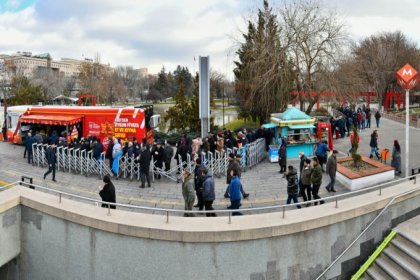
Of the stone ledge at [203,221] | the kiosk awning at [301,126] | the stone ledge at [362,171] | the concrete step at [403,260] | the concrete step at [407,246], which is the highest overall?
the kiosk awning at [301,126]

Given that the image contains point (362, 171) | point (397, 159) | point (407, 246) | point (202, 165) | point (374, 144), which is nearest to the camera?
point (407, 246)

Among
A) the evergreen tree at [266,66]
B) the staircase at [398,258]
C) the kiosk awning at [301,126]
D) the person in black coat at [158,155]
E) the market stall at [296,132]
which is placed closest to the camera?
the staircase at [398,258]

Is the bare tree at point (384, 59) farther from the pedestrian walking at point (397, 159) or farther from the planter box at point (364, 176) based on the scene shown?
the planter box at point (364, 176)

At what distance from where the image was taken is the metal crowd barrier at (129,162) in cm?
1434

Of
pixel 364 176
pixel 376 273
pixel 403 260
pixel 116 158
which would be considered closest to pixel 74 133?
pixel 116 158

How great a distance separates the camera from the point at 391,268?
27.0 feet

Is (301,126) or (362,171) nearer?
(362,171)

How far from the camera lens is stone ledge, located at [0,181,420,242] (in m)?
7.52

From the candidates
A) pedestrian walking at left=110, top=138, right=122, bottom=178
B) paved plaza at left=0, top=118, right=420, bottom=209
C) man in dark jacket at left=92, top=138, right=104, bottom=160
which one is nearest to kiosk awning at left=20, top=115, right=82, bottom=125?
paved plaza at left=0, top=118, right=420, bottom=209

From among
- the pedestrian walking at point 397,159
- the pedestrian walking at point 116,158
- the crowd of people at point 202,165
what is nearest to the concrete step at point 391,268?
the crowd of people at point 202,165

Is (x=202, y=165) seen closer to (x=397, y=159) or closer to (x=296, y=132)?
(x=397, y=159)

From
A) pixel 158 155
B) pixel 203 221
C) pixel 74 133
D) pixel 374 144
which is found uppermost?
pixel 74 133

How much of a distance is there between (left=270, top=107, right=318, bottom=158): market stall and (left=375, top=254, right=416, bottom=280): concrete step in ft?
29.8

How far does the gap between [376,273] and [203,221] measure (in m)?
4.10
